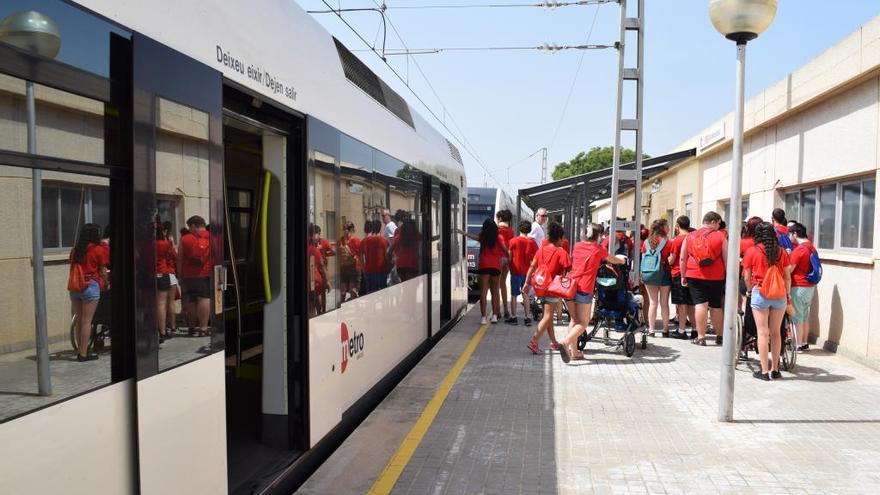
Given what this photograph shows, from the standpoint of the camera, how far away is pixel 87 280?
2.59m

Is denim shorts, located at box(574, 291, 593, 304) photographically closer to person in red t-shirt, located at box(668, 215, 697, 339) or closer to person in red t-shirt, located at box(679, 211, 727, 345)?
person in red t-shirt, located at box(679, 211, 727, 345)

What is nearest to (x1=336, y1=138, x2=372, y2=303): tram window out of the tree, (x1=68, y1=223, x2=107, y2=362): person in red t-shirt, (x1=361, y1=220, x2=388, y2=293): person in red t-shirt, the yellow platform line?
(x1=361, y1=220, x2=388, y2=293): person in red t-shirt

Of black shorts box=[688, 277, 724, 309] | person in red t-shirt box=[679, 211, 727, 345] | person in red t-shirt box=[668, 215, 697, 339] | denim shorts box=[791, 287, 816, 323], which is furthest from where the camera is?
person in red t-shirt box=[668, 215, 697, 339]

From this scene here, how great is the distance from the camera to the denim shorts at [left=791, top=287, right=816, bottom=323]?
30.3ft

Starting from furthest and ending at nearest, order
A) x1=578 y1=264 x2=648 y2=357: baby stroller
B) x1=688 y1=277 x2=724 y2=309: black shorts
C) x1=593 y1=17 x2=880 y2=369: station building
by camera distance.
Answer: x1=688 y1=277 x2=724 y2=309: black shorts → x1=578 y1=264 x2=648 y2=357: baby stroller → x1=593 y1=17 x2=880 y2=369: station building

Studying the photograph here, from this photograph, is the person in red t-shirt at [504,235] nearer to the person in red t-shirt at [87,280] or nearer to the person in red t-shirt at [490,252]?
the person in red t-shirt at [490,252]

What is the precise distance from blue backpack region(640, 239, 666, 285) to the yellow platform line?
373 cm

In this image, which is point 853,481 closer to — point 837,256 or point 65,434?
point 65,434

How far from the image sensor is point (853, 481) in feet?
15.9

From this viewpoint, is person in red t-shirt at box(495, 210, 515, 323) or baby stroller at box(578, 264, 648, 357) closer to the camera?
baby stroller at box(578, 264, 648, 357)

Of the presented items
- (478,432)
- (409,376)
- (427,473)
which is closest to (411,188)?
(409,376)

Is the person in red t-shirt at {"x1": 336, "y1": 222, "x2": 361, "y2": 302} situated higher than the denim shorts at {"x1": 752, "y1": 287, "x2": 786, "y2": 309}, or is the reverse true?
the person in red t-shirt at {"x1": 336, "y1": 222, "x2": 361, "y2": 302}

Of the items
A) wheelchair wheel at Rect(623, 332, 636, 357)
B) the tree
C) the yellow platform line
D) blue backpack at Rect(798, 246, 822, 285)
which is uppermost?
the tree

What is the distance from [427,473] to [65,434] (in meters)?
2.96
